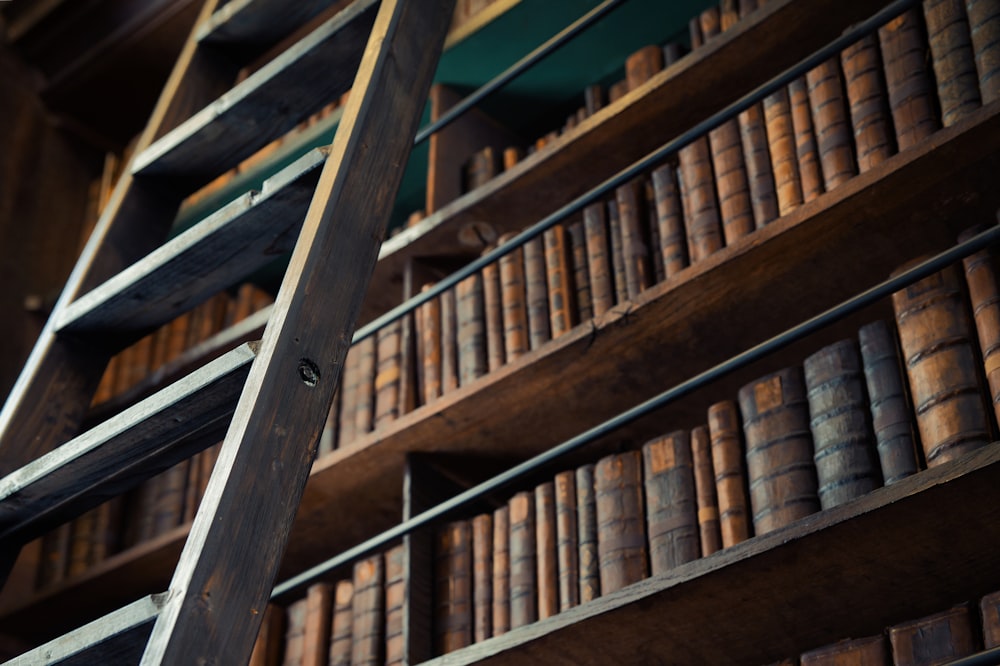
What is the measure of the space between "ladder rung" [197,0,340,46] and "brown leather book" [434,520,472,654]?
806 millimetres

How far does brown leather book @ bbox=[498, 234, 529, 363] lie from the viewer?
2.15m

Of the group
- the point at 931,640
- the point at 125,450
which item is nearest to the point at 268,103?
the point at 125,450

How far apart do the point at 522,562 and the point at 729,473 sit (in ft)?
1.24

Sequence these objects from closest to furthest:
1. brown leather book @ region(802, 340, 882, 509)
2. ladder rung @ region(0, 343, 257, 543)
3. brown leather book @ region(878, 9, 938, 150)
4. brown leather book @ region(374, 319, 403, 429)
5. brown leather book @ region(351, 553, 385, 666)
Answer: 1. ladder rung @ region(0, 343, 257, 543)
2. brown leather book @ region(802, 340, 882, 509)
3. brown leather book @ region(878, 9, 938, 150)
4. brown leather book @ region(351, 553, 385, 666)
5. brown leather book @ region(374, 319, 403, 429)

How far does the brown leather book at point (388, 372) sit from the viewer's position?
7.50 feet

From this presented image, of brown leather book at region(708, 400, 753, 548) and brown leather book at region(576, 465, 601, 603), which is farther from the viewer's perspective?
brown leather book at region(576, 465, 601, 603)

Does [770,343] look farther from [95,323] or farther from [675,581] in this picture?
[95,323]

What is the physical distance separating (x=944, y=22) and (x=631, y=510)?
2.66 feet

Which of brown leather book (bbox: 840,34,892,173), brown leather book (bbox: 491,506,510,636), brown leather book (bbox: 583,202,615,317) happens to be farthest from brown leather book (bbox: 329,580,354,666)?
brown leather book (bbox: 840,34,892,173)

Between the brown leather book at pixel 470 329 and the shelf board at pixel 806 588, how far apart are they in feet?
2.00

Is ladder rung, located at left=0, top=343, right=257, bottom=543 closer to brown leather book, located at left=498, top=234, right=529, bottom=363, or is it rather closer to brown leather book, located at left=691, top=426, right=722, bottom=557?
brown leather book, located at left=691, top=426, right=722, bottom=557

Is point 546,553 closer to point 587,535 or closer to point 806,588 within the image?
A: point 587,535

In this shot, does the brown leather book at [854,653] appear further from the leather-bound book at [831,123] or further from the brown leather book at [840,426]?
the leather-bound book at [831,123]

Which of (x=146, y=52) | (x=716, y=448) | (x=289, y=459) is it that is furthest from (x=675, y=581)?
(x=146, y=52)
